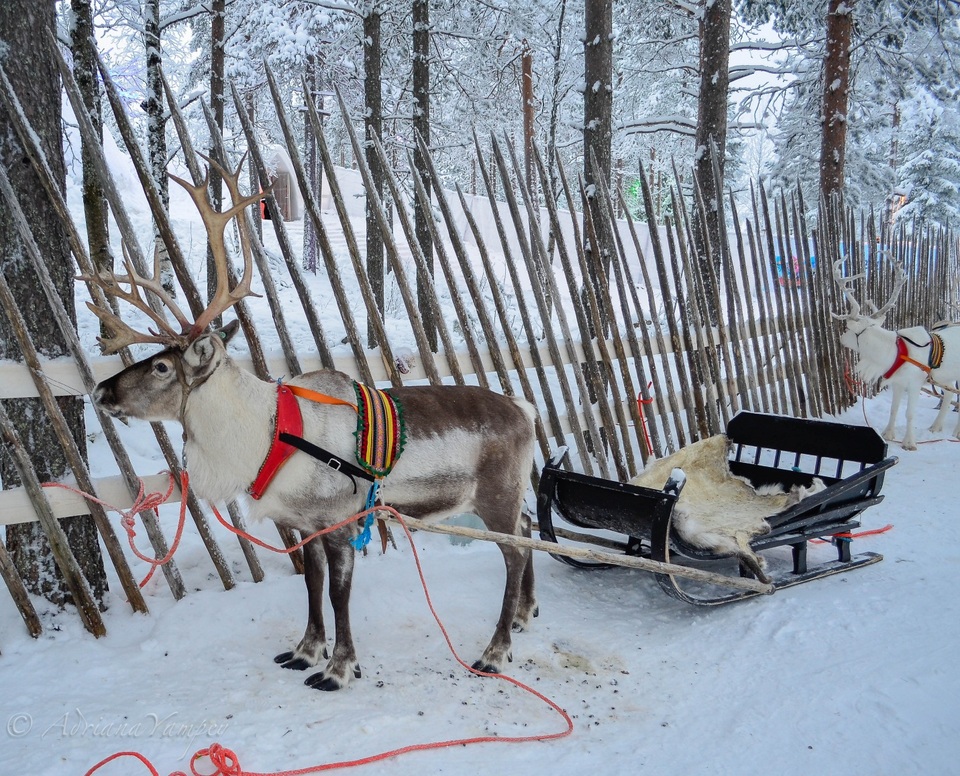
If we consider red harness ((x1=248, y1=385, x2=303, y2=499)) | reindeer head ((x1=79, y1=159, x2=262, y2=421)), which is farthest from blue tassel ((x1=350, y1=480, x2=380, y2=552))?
reindeer head ((x1=79, y1=159, x2=262, y2=421))

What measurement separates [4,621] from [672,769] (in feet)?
9.92

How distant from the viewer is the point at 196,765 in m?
2.38

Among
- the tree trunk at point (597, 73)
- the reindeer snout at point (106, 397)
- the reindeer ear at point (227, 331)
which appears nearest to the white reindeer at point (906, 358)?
the tree trunk at point (597, 73)

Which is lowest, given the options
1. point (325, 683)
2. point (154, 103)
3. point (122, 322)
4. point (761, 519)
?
point (325, 683)

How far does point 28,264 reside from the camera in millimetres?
3080

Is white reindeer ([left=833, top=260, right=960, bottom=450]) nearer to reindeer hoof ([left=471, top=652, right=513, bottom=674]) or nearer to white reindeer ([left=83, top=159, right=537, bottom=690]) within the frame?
white reindeer ([left=83, top=159, right=537, bottom=690])

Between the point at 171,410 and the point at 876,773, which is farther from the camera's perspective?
the point at 171,410

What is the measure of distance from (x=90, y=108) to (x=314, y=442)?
4712mm

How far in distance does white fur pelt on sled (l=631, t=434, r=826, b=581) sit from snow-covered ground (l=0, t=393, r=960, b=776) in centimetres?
44

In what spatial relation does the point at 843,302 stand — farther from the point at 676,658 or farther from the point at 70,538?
the point at 70,538

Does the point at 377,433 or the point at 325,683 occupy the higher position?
the point at 377,433

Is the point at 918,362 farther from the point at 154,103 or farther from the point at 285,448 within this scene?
the point at 154,103

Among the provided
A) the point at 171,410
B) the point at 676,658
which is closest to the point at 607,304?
the point at 676,658

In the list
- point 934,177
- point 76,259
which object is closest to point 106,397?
point 76,259
